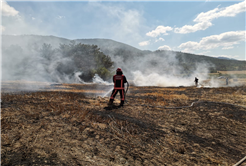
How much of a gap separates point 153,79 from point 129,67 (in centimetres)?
4211

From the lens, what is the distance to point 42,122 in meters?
4.32

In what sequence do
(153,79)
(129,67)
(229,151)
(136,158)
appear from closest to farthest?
(136,158) < (229,151) < (153,79) < (129,67)

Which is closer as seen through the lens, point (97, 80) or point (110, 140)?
point (110, 140)

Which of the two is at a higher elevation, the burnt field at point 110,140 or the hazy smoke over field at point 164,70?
the hazy smoke over field at point 164,70

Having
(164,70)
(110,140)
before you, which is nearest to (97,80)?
(110,140)

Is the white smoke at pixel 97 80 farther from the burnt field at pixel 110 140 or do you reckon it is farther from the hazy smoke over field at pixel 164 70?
the burnt field at pixel 110 140

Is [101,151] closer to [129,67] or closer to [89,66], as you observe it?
[89,66]

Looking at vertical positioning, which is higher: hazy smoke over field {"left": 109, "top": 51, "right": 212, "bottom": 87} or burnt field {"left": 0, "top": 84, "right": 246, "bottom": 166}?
hazy smoke over field {"left": 109, "top": 51, "right": 212, "bottom": 87}

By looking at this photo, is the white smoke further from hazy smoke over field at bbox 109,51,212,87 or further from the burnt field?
the burnt field

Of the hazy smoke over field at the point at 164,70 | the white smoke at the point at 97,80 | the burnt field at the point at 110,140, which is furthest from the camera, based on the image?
the white smoke at the point at 97,80

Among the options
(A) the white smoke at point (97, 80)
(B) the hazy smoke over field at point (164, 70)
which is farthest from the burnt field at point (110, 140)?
(A) the white smoke at point (97, 80)

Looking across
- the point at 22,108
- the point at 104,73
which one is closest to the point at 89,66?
the point at 104,73

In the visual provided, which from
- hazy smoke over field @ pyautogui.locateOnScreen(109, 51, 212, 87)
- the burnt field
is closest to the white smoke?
hazy smoke over field @ pyautogui.locateOnScreen(109, 51, 212, 87)

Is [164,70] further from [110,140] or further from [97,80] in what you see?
[110,140]
